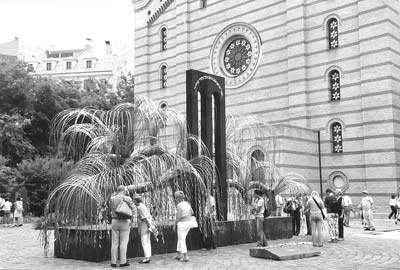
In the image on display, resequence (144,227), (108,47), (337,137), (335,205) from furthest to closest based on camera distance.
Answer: (108,47) → (337,137) → (335,205) → (144,227)

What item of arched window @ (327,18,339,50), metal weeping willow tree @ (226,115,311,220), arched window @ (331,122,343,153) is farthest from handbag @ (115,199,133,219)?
arched window @ (327,18,339,50)

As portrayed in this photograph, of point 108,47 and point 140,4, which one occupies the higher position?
point 108,47

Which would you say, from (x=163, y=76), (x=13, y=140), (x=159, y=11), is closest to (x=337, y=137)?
(x=163, y=76)

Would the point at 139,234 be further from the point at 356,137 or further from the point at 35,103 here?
the point at 35,103

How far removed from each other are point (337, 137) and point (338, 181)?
2576 millimetres

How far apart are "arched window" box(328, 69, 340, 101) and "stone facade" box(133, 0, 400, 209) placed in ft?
0.21

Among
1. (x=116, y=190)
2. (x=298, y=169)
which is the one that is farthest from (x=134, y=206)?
(x=298, y=169)

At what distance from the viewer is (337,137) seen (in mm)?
28719

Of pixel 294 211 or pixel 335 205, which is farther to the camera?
pixel 294 211

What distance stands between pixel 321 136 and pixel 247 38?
29.3 feet

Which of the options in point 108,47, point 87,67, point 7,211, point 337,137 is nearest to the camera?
point 7,211

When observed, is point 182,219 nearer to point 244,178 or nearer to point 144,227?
point 144,227

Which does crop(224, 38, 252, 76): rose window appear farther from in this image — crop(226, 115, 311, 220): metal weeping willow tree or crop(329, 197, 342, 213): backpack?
crop(329, 197, 342, 213): backpack

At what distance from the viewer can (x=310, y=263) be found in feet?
36.6
